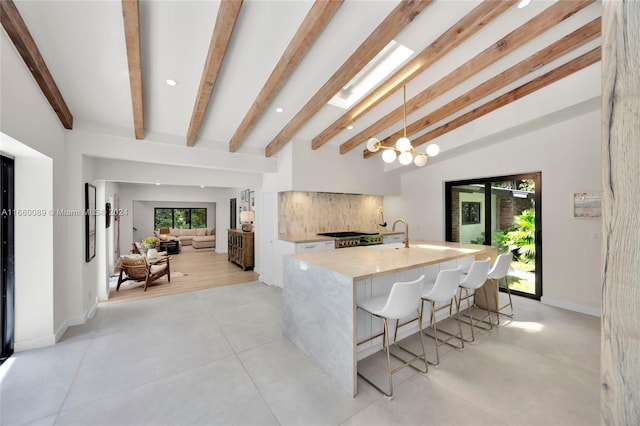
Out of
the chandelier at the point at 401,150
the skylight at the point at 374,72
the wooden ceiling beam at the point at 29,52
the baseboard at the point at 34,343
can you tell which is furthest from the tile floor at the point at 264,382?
the skylight at the point at 374,72

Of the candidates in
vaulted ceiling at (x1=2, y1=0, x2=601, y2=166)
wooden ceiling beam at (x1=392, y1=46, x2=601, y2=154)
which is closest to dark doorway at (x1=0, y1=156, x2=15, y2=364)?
vaulted ceiling at (x1=2, y1=0, x2=601, y2=166)

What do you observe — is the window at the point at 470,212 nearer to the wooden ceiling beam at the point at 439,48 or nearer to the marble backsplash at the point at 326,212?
the marble backsplash at the point at 326,212

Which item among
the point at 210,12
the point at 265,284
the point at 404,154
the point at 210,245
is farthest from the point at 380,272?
the point at 210,245

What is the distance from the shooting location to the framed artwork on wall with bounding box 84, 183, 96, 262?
3541 millimetres

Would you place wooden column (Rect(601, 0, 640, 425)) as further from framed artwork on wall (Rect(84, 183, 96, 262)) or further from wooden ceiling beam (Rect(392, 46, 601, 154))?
framed artwork on wall (Rect(84, 183, 96, 262))

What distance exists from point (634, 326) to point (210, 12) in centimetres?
265

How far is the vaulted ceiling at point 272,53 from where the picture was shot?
77.3 inches

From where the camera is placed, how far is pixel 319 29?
2049 mm

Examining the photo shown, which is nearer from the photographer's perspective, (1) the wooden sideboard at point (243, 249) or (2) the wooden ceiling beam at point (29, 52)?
(2) the wooden ceiling beam at point (29, 52)

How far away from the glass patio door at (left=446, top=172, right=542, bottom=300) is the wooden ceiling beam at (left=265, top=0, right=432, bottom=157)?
3.53 m

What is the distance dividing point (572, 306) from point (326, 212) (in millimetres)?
4172

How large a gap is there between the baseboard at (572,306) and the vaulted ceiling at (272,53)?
3.01 metres

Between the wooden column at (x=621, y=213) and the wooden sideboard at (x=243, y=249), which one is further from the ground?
the wooden column at (x=621, y=213)

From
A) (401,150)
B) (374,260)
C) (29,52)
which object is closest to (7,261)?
(29,52)
